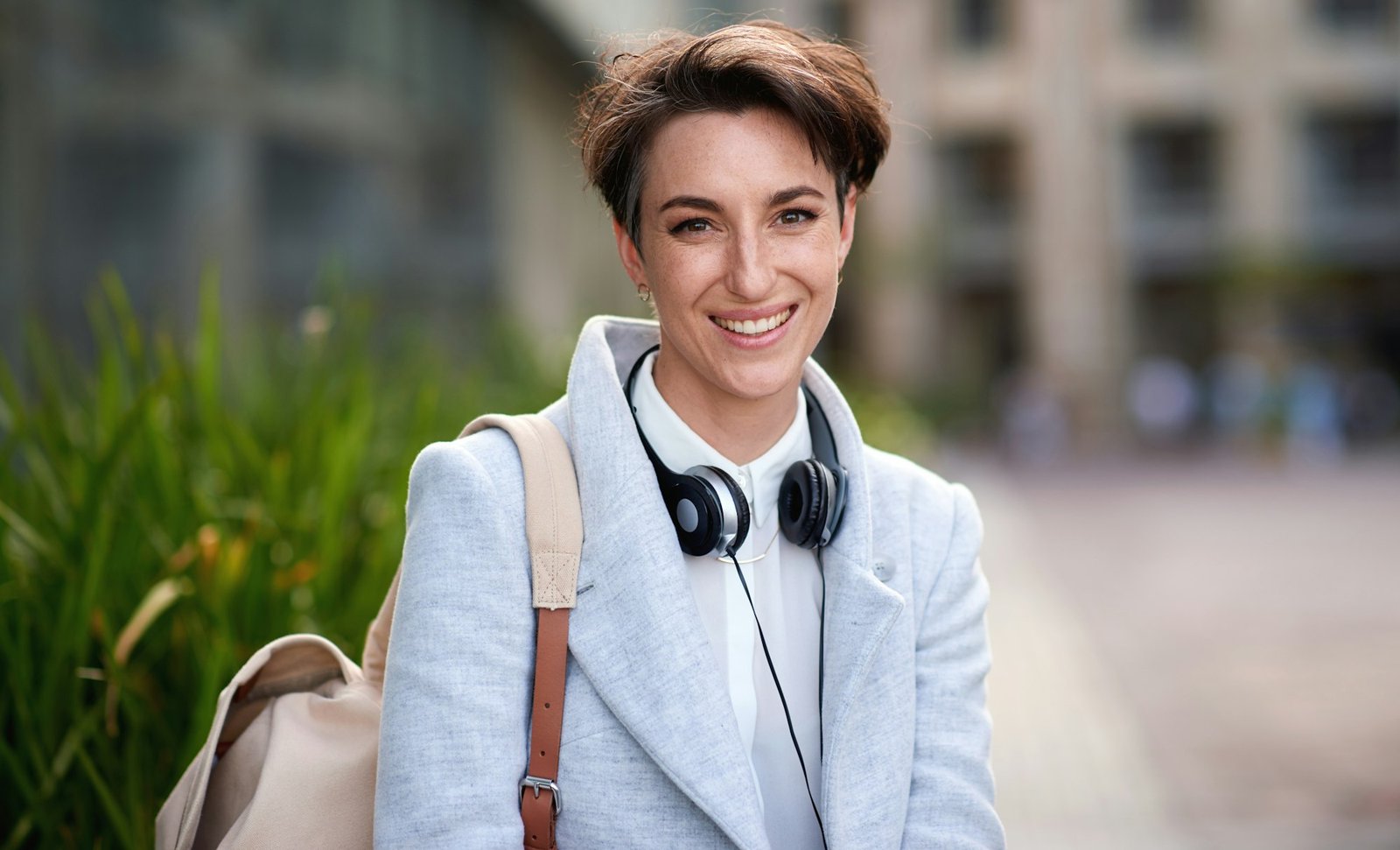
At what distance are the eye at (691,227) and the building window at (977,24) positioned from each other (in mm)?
35046

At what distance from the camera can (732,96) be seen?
1.97 metres

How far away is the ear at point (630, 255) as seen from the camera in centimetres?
216

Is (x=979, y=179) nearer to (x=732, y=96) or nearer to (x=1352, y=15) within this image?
(x=1352, y=15)

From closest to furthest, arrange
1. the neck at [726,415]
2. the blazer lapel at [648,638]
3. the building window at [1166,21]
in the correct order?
the blazer lapel at [648,638] → the neck at [726,415] → the building window at [1166,21]

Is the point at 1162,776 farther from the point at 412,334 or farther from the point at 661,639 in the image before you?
the point at 661,639

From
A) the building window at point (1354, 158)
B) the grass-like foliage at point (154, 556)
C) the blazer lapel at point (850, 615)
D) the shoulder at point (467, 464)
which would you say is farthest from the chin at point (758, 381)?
the building window at point (1354, 158)

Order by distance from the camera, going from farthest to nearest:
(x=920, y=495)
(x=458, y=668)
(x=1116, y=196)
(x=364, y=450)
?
(x=1116, y=196)
(x=364, y=450)
(x=920, y=495)
(x=458, y=668)

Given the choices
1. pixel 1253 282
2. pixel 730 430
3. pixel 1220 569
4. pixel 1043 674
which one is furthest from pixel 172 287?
pixel 1253 282

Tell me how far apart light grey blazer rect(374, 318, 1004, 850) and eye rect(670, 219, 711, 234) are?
24 cm

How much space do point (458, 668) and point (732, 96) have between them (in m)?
0.91

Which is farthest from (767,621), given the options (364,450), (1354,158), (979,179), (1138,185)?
(979,179)

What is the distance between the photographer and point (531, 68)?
12188 millimetres

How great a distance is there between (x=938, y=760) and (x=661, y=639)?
499mm

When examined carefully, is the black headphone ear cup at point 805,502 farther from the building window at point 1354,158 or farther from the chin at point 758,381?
the building window at point 1354,158
